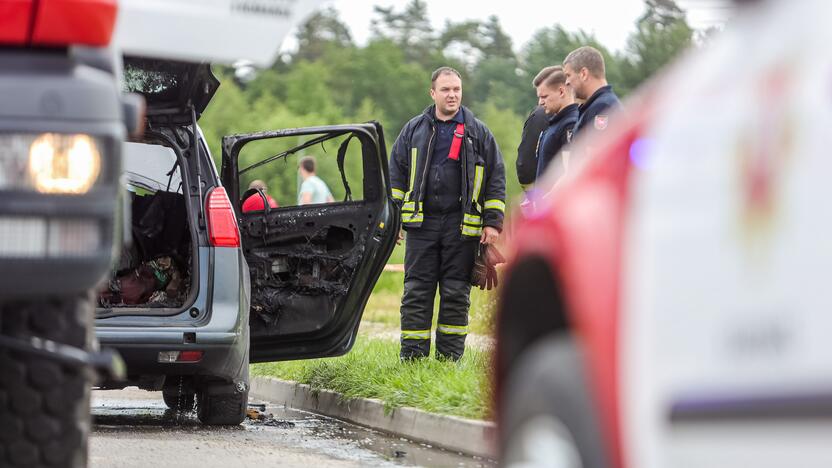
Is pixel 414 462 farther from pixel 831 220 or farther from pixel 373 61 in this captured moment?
pixel 373 61

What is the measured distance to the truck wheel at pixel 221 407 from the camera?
28.5 feet

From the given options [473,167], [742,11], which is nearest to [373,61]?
[473,167]

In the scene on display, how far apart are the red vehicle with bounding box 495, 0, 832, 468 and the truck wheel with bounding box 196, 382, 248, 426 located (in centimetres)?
585

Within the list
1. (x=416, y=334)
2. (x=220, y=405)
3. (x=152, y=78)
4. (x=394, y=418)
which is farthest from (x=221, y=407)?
(x=152, y=78)

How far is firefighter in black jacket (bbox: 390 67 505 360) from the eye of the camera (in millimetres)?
10180

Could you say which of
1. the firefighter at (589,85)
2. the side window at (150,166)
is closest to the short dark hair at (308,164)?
the side window at (150,166)

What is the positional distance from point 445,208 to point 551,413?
7.26 metres

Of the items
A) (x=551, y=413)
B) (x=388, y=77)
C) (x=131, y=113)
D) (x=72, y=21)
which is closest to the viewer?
(x=551, y=413)

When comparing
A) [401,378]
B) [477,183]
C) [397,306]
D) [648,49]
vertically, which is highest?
[648,49]

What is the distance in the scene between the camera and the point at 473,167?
33.3ft

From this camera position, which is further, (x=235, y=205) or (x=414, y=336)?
(x=414, y=336)

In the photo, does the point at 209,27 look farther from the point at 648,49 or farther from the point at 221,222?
the point at 648,49

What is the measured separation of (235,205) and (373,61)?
116889mm

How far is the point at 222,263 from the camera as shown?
8.09 metres
